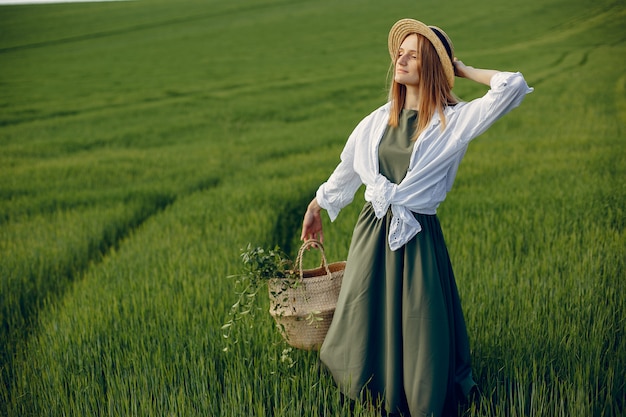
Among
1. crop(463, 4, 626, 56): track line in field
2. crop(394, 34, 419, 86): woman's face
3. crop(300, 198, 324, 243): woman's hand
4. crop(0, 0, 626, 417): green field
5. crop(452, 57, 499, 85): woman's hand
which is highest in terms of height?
crop(463, 4, 626, 56): track line in field

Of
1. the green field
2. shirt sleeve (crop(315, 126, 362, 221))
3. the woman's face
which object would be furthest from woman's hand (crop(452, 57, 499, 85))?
the green field

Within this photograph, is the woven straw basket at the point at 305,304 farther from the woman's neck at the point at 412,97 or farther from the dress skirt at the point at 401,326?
the woman's neck at the point at 412,97

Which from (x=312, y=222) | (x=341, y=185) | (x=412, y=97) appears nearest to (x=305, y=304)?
(x=312, y=222)

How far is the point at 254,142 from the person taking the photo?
10633 mm

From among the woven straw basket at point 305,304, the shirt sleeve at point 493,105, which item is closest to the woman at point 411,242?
the shirt sleeve at point 493,105

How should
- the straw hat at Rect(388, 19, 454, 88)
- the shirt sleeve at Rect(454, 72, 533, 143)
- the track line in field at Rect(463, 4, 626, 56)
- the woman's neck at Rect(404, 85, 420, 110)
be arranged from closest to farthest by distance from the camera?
the shirt sleeve at Rect(454, 72, 533, 143) → the straw hat at Rect(388, 19, 454, 88) → the woman's neck at Rect(404, 85, 420, 110) → the track line in field at Rect(463, 4, 626, 56)

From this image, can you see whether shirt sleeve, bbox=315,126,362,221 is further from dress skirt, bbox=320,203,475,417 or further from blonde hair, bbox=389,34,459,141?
blonde hair, bbox=389,34,459,141

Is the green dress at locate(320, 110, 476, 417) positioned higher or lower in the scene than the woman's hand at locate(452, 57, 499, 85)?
lower

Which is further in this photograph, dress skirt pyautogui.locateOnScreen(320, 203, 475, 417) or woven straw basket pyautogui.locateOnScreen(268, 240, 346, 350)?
woven straw basket pyautogui.locateOnScreen(268, 240, 346, 350)

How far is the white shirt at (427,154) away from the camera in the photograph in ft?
7.43

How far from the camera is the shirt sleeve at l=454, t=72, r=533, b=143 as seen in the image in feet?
7.31

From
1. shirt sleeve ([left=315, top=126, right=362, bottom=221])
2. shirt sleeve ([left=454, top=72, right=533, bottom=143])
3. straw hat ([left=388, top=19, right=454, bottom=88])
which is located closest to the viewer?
shirt sleeve ([left=454, top=72, right=533, bottom=143])

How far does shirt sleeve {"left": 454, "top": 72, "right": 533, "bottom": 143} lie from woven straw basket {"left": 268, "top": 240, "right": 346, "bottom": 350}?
85 cm

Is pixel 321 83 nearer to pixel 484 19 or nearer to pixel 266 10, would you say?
pixel 484 19
